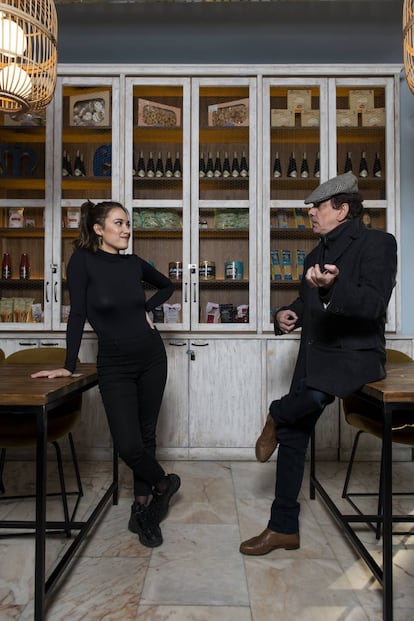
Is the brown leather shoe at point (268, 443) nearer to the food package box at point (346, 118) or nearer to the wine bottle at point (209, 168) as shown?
the wine bottle at point (209, 168)

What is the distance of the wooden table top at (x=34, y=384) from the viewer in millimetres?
1507

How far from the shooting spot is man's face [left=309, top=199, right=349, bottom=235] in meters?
2.02

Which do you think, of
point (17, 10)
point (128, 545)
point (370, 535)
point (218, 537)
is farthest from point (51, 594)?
point (17, 10)

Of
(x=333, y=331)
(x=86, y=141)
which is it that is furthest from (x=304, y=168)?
(x=333, y=331)

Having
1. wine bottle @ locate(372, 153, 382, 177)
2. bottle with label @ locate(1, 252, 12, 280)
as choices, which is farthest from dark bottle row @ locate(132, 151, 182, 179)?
wine bottle @ locate(372, 153, 382, 177)

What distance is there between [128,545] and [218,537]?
A: 1.33 ft

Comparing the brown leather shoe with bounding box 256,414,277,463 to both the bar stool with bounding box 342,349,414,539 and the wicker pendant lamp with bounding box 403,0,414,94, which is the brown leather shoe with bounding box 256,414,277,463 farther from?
the wicker pendant lamp with bounding box 403,0,414,94

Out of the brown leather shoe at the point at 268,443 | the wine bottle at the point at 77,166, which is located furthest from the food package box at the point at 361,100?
the brown leather shoe at the point at 268,443

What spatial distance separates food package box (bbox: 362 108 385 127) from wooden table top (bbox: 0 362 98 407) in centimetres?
262

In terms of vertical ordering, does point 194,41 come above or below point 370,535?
above

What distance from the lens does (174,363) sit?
3.35m

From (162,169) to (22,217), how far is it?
1086 mm

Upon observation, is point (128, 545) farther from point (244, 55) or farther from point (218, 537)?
point (244, 55)

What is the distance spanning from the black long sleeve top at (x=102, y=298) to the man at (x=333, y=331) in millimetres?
778
